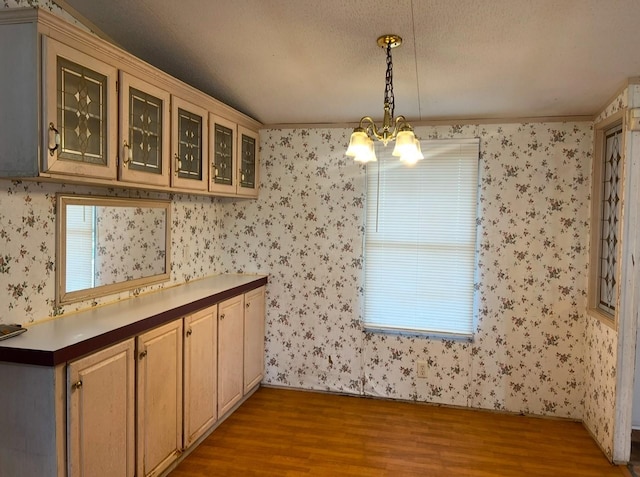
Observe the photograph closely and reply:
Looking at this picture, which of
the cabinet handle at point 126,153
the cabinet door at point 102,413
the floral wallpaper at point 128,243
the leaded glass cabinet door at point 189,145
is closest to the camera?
the cabinet door at point 102,413

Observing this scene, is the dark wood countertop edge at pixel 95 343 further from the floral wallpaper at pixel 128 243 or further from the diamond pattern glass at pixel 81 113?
the diamond pattern glass at pixel 81 113

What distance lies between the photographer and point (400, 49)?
2742mm

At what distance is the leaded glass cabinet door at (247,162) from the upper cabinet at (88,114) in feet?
1.92

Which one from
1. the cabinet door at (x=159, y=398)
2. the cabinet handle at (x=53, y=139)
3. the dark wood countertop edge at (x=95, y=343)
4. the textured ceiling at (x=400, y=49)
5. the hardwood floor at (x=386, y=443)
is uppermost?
the textured ceiling at (x=400, y=49)

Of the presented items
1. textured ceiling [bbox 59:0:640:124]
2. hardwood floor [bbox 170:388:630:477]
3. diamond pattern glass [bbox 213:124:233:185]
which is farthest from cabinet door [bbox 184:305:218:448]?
textured ceiling [bbox 59:0:640:124]

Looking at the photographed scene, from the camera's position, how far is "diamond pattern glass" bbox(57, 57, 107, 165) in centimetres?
201

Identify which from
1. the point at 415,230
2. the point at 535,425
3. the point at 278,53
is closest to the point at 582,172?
the point at 415,230

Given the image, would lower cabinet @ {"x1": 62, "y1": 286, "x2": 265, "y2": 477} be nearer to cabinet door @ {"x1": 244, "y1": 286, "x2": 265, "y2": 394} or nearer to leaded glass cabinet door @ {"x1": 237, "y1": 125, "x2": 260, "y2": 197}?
cabinet door @ {"x1": 244, "y1": 286, "x2": 265, "y2": 394}

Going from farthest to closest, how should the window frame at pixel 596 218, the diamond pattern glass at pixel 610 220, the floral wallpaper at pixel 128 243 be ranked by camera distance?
the window frame at pixel 596 218 < the diamond pattern glass at pixel 610 220 < the floral wallpaper at pixel 128 243

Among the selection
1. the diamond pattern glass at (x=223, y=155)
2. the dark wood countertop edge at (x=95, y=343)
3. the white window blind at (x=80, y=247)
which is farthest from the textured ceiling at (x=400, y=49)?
the dark wood countertop edge at (x=95, y=343)

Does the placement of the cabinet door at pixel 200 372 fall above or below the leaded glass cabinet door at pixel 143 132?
below

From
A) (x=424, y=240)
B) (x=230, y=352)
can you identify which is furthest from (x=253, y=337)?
(x=424, y=240)

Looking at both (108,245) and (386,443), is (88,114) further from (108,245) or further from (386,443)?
(386,443)

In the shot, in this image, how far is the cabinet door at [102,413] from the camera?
199 centimetres
